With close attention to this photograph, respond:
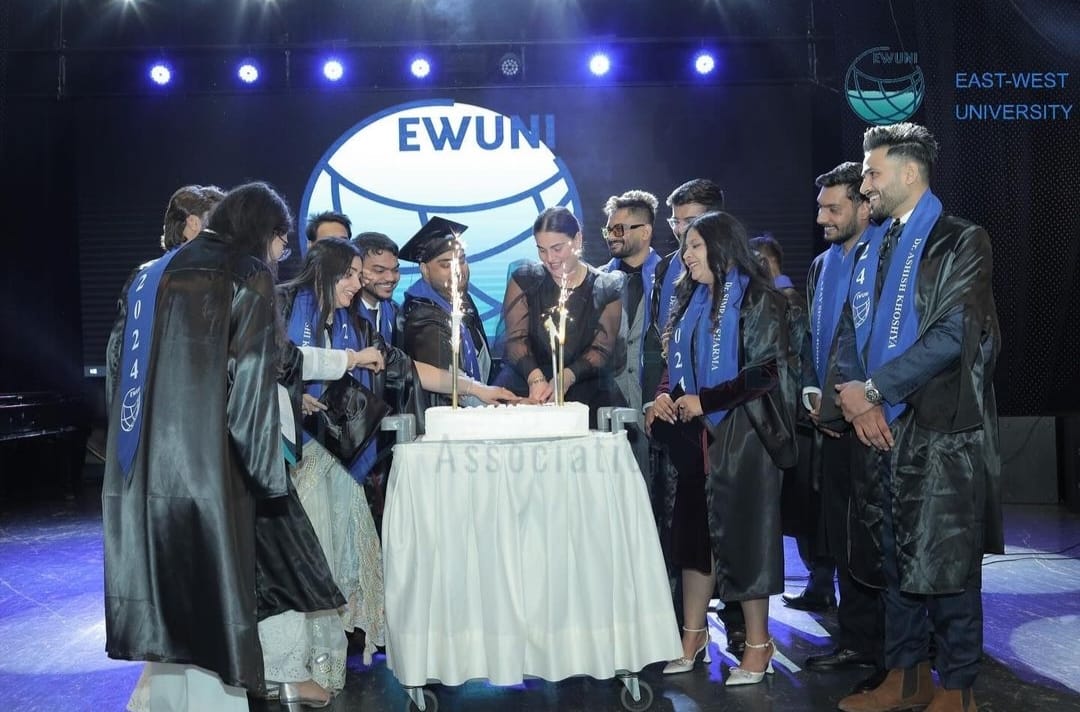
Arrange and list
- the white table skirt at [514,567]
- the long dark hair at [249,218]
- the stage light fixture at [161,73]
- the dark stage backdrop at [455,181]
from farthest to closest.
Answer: the stage light fixture at [161,73] → the dark stage backdrop at [455,181] → the white table skirt at [514,567] → the long dark hair at [249,218]

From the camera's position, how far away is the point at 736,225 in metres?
3.97

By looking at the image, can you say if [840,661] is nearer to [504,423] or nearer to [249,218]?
[504,423]

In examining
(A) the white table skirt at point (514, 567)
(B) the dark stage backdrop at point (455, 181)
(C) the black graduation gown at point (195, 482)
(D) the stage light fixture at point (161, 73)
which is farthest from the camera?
(D) the stage light fixture at point (161, 73)

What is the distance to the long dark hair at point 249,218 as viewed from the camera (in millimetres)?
3135

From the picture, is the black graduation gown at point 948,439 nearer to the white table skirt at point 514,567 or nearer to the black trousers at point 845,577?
the black trousers at point 845,577

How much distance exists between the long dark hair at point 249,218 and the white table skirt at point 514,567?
31.1 inches

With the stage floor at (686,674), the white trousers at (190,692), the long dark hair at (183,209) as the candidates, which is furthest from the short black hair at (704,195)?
the white trousers at (190,692)

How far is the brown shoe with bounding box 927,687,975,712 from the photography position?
11.0 ft

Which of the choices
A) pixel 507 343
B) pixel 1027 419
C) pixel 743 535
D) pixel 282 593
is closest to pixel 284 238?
pixel 282 593

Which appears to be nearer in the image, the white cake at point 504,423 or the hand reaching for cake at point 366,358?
the white cake at point 504,423

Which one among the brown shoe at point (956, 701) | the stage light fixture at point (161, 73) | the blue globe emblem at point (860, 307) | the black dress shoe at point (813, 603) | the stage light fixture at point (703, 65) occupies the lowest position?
the black dress shoe at point (813, 603)

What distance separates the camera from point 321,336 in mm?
4023

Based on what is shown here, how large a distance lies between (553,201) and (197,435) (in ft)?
19.7

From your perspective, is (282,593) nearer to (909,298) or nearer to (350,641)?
(350,641)
